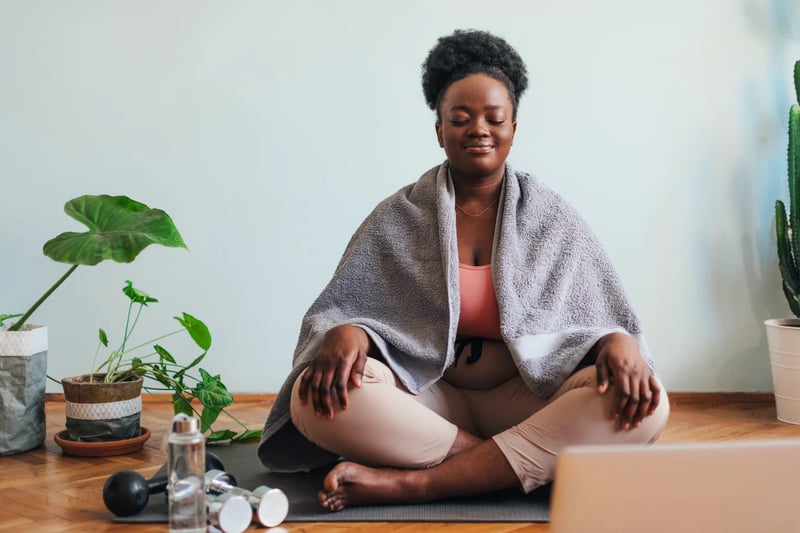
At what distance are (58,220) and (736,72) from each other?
2.26 metres

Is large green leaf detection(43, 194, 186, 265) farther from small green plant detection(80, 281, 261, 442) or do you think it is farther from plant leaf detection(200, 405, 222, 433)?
plant leaf detection(200, 405, 222, 433)

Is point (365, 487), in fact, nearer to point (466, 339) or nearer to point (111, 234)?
point (466, 339)

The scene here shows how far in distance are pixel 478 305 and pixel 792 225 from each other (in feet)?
4.75

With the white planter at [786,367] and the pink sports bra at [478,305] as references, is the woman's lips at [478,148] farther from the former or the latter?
the white planter at [786,367]

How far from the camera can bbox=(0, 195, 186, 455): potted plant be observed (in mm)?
2080

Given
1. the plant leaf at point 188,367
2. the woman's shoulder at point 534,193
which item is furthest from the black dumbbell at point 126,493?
the woman's shoulder at point 534,193

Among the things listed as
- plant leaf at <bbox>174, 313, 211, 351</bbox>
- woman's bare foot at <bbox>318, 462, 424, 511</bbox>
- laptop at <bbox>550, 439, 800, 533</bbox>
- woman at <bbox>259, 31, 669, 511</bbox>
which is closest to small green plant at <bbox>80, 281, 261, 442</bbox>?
plant leaf at <bbox>174, 313, 211, 351</bbox>

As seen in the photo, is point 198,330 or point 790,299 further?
point 790,299

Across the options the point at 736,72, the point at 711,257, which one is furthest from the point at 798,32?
the point at 711,257

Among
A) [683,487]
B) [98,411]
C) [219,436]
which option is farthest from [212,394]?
[683,487]

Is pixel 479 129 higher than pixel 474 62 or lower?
lower

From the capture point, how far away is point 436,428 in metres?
1.73

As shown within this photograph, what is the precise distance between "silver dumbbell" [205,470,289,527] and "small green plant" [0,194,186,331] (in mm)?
618

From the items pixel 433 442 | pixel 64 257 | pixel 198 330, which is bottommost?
pixel 433 442
